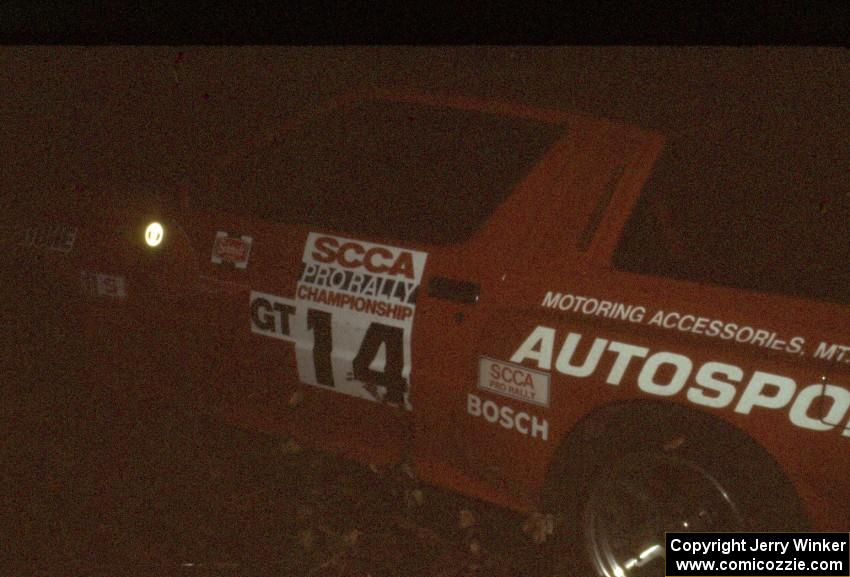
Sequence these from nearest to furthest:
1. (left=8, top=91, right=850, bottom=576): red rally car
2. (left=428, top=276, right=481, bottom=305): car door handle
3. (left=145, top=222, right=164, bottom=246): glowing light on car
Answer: (left=8, top=91, right=850, bottom=576): red rally car → (left=428, top=276, right=481, bottom=305): car door handle → (left=145, top=222, right=164, bottom=246): glowing light on car

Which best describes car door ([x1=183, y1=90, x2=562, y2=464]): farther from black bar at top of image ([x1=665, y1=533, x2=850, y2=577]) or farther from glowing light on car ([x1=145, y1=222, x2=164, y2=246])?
black bar at top of image ([x1=665, y1=533, x2=850, y2=577])

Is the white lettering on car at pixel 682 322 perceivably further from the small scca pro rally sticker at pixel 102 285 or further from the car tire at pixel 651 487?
the small scca pro rally sticker at pixel 102 285

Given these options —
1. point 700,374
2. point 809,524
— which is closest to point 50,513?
point 700,374

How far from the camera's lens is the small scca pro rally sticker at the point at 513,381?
9.25ft

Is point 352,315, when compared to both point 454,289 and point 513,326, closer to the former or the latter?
point 454,289

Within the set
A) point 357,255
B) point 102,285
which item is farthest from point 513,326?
point 102,285

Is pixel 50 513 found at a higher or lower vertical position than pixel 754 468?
lower

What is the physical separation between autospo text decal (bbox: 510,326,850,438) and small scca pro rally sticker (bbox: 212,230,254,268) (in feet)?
4.00

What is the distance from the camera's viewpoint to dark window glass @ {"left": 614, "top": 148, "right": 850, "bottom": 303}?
8.64ft

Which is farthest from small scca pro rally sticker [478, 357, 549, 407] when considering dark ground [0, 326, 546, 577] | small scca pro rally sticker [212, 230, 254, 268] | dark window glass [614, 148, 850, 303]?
small scca pro rally sticker [212, 230, 254, 268]

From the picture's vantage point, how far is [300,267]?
331 cm

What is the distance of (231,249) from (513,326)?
1.26 metres

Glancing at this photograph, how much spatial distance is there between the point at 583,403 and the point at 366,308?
33.5 inches
